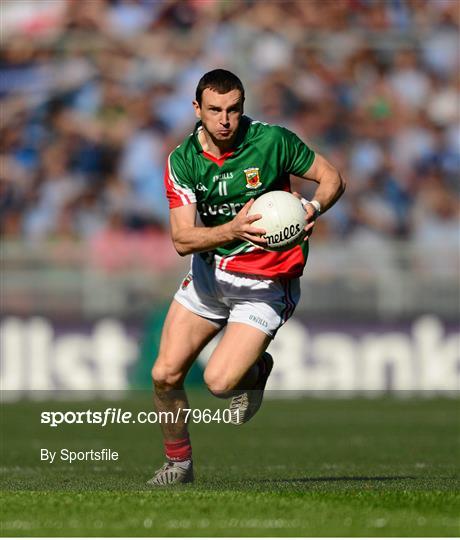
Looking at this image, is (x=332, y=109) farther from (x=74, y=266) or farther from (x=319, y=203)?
(x=319, y=203)

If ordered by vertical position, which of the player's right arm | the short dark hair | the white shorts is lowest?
the white shorts

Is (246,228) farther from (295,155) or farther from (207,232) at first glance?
(295,155)

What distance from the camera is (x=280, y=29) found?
946 inches

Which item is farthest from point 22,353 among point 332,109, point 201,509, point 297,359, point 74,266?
point 201,509

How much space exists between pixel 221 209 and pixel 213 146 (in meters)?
0.42

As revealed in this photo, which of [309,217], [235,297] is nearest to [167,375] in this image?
[235,297]

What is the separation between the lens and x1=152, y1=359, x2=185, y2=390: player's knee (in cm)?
912

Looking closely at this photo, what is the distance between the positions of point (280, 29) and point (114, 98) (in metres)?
3.17

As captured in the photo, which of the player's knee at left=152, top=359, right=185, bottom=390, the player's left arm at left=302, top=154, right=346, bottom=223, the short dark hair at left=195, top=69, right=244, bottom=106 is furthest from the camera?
the player's knee at left=152, top=359, right=185, bottom=390

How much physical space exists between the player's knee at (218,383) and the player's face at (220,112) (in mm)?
1565

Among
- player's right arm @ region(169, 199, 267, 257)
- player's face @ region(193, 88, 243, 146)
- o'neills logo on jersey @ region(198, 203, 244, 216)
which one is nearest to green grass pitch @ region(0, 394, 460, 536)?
player's right arm @ region(169, 199, 267, 257)

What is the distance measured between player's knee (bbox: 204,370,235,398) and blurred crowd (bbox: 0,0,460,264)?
546 inches

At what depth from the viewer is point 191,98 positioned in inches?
957

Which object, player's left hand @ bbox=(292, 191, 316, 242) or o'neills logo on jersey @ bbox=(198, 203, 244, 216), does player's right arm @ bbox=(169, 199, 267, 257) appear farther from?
player's left hand @ bbox=(292, 191, 316, 242)
